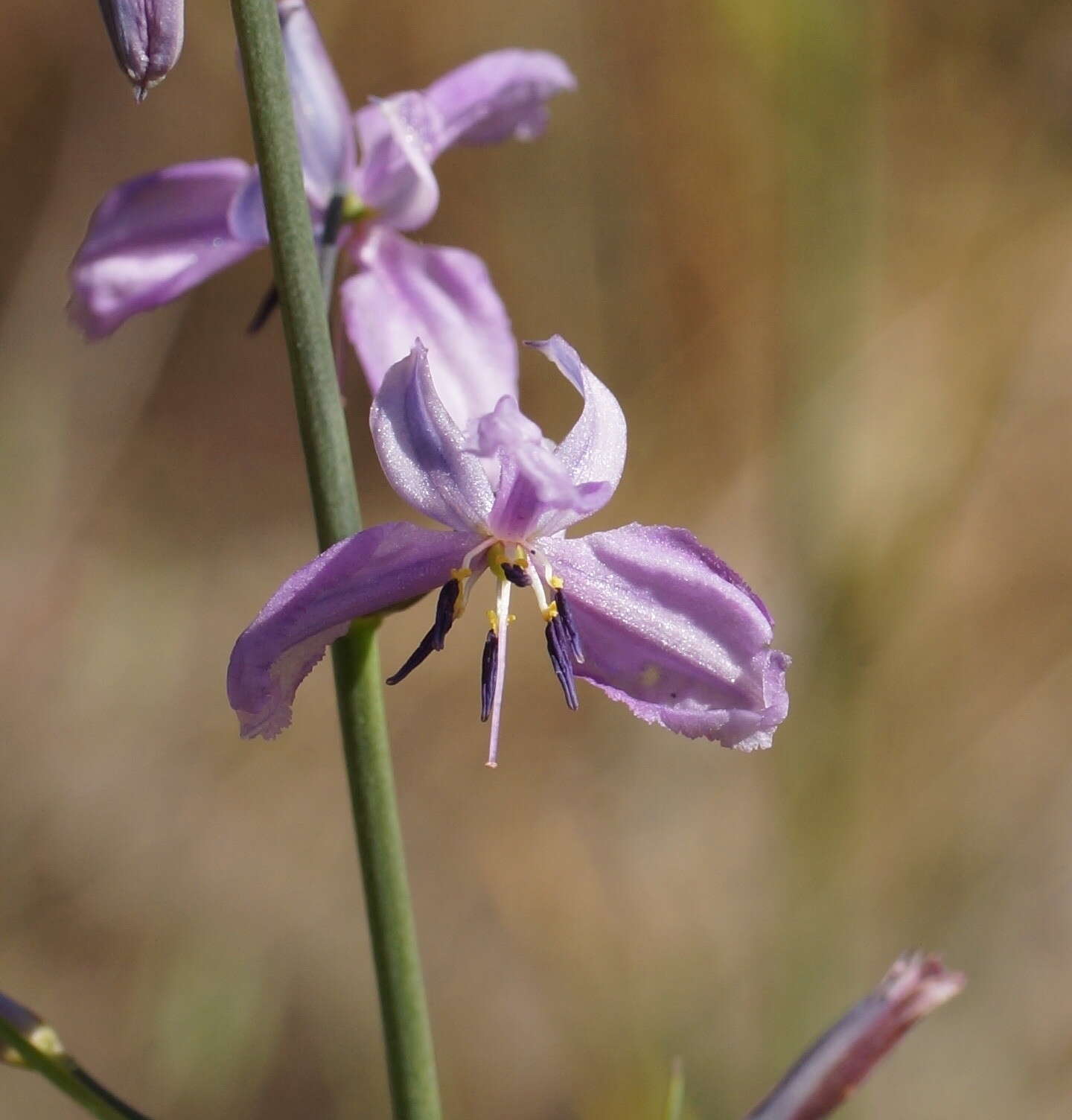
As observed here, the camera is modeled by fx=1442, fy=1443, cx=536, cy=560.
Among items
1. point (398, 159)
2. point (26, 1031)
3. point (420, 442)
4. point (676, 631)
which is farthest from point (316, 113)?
point (26, 1031)

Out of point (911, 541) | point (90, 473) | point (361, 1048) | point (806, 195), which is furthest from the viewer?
point (90, 473)

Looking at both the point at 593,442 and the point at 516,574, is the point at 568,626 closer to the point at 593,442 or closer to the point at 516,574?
the point at 516,574

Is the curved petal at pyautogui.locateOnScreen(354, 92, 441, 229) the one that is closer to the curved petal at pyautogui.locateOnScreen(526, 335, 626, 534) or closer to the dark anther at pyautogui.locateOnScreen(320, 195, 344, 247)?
the dark anther at pyautogui.locateOnScreen(320, 195, 344, 247)

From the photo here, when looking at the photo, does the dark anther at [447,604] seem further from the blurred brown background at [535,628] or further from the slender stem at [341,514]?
the blurred brown background at [535,628]

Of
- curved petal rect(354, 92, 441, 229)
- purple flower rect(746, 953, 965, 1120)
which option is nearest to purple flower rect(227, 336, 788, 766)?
purple flower rect(746, 953, 965, 1120)

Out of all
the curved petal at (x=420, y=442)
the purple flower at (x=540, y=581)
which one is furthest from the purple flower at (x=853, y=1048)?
the curved petal at (x=420, y=442)

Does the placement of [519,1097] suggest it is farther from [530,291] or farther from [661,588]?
[661,588]

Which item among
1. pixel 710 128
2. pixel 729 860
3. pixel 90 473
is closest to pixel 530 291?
pixel 710 128
